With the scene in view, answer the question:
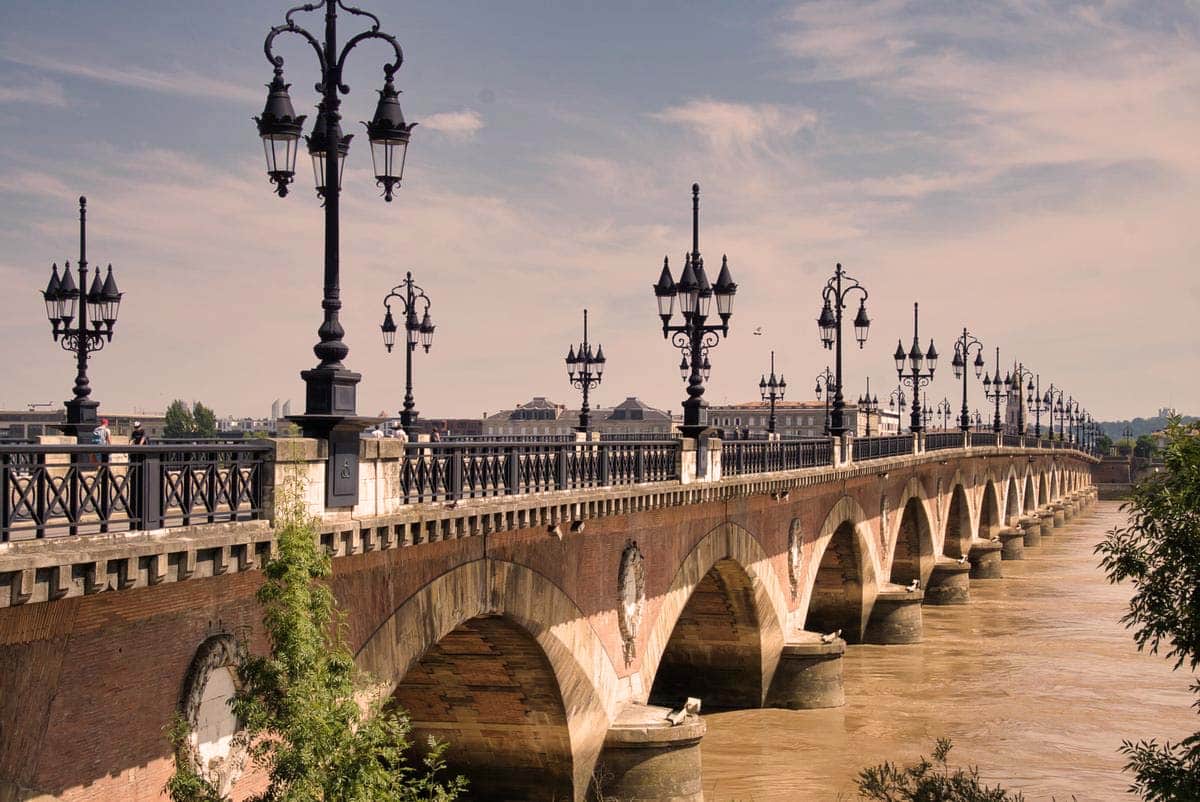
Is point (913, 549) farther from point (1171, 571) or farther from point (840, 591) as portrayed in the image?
point (1171, 571)

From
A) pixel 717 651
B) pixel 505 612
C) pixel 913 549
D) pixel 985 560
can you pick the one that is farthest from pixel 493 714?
pixel 985 560

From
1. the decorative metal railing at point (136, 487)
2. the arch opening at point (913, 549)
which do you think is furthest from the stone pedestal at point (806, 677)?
the arch opening at point (913, 549)

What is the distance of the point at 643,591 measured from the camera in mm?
21688

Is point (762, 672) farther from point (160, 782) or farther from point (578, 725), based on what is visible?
point (160, 782)

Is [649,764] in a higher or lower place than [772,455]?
lower

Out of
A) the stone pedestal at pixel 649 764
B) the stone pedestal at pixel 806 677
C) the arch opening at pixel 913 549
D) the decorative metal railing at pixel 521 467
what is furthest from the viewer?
the arch opening at pixel 913 549

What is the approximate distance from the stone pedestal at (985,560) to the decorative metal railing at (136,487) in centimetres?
5233

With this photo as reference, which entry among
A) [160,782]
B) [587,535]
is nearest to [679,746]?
[587,535]

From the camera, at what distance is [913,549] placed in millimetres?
50719

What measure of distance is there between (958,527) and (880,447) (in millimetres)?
22649

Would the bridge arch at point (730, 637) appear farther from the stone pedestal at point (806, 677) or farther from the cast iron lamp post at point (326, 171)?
the cast iron lamp post at point (326, 171)

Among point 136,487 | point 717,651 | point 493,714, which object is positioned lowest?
point 717,651

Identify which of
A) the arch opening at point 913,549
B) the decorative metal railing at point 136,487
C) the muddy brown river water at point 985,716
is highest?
the decorative metal railing at point 136,487

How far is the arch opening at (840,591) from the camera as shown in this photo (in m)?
38.6
